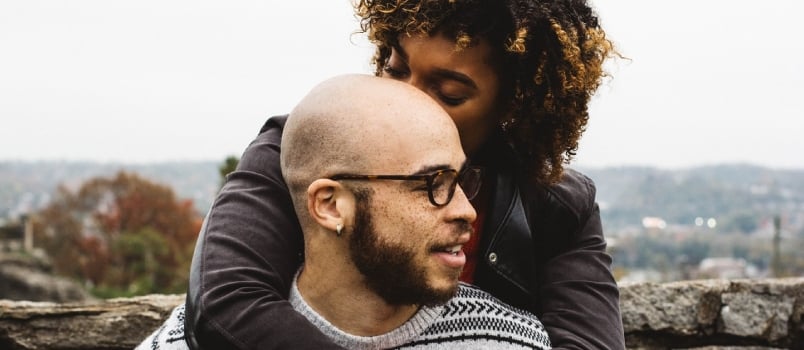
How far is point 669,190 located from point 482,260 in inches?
3822

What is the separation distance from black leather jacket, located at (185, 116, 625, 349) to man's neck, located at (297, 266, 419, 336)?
0.11 metres

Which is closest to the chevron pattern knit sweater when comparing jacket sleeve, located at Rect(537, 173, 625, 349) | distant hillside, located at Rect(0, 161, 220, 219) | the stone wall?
jacket sleeve, located at Rect(537, 173, 625, 349)

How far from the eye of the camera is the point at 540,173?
96.6 inches

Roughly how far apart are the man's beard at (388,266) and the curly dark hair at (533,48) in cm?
60

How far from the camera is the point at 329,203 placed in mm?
1924

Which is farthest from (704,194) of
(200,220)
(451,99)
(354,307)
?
(354,307)

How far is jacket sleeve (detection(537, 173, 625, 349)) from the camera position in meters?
2.13

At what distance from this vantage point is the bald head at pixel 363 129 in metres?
1.88

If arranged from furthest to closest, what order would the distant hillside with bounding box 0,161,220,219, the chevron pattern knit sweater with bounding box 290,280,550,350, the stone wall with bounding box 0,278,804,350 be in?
the distant hillside with bounding box 0,161,220,219 < the stone wall with bounding box 0,278,804,350 < the chevron pattern knit sweater with bounding box 290,280,550,350

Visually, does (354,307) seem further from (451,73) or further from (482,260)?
(451,73)

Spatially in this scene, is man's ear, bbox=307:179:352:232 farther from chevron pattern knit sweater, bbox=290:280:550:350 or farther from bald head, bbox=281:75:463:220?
chevron pattern knit sweater, bbox=290:280:550:350

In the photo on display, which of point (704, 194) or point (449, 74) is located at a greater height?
point (449, 74)

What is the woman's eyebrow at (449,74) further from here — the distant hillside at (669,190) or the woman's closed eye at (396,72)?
the distant hillside at (669,190)

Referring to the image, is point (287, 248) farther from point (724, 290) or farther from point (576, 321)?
point (724, 290)
